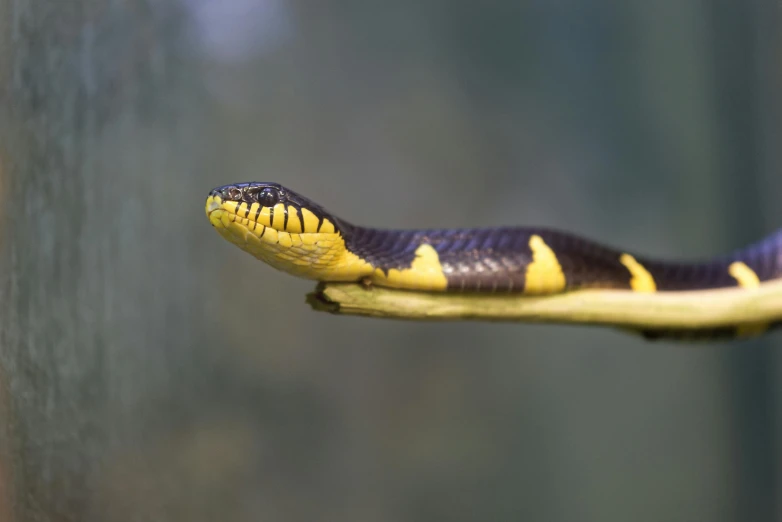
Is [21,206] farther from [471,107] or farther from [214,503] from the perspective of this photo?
[471,107]

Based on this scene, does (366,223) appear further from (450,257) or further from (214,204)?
(214,204)

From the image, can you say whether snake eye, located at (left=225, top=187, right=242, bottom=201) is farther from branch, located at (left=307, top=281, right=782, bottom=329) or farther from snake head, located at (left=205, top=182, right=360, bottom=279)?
branch, located at (left=307, top=281, right=782, bottom=329)

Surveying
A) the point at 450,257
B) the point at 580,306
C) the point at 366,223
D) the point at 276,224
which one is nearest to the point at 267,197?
the point at 276,224

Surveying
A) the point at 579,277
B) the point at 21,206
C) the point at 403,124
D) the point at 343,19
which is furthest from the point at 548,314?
the point at 343,19

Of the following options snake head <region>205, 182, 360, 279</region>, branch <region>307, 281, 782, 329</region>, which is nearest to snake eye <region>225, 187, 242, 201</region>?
snake head <region>205, 182, 360, 279</region>

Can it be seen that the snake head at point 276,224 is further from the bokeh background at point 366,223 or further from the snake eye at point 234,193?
the bokeh background at point 366,223
